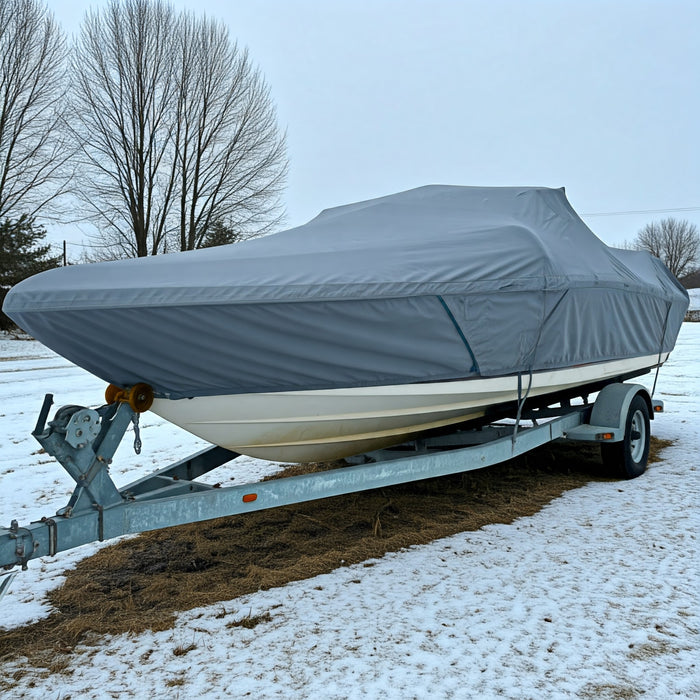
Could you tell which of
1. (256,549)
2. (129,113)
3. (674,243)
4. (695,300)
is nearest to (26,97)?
(129,113)

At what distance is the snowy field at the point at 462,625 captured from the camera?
2400 mm

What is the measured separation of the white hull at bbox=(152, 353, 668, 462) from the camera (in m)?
3.21

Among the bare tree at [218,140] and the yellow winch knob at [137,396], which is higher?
the bare tree at [218,140]

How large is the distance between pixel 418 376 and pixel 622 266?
2529mm

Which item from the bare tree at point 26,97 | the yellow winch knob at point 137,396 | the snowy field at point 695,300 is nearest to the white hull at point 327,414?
the yellow winch knob at point 137,396

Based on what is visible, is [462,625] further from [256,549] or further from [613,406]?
[613,406]

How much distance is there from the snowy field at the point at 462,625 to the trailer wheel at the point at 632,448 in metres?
0.62

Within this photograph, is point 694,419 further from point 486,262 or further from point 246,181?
point 246,181

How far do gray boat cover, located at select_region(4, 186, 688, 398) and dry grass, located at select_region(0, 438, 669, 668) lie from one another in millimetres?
1026

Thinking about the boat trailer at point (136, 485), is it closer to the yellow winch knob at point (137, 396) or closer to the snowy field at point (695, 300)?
the yellow winch knob at point (137, 396)

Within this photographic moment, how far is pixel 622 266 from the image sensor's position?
16.6ft

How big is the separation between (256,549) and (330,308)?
1690 millimetres

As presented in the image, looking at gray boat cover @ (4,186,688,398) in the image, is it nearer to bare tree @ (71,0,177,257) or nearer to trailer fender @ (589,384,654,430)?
trailer fender @ (589,384,654,430)

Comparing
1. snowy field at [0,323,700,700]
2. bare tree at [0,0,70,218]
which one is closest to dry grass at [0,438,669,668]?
snowy field at [0,323,700,700]
